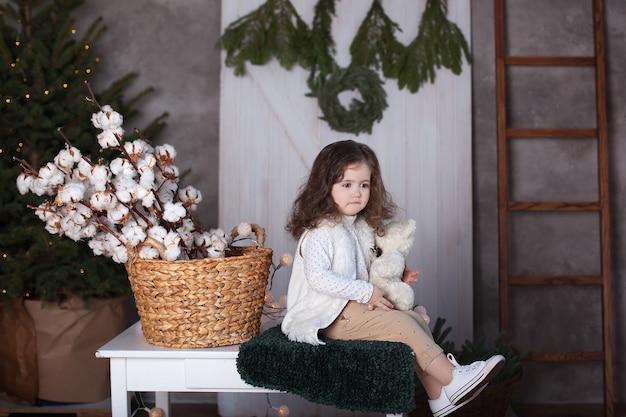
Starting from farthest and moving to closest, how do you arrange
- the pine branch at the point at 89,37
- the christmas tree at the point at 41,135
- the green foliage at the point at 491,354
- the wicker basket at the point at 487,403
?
1. the pine branch at the point at 89,37
2. the christmas tree at the point at 41,135
3. the green foliage at the point at 491,354
4. the wicker basket at the point at 487,403

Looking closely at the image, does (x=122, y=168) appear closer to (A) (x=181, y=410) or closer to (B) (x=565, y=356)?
(A) (x=181, y=410)

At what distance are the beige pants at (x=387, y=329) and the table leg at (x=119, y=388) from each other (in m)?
0.61

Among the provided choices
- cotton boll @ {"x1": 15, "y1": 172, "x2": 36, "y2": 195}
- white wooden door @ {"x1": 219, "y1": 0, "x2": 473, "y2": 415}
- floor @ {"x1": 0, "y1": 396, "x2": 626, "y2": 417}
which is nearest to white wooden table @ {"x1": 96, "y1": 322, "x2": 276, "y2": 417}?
cotton boll @ {"x1": 15, "y1": 172, "x2": 36, "y2": 195}

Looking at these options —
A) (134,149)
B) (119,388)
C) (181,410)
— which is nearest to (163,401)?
(119,388)

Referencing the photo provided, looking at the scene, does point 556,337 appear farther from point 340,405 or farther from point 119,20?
point 119,20

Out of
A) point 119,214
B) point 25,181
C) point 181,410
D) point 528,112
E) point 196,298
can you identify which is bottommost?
point 181,410

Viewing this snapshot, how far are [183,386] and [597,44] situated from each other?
2812mm

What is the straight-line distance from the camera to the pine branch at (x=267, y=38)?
3.64 m

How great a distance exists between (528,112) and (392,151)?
2.52ft

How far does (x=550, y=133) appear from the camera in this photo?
12.3ft

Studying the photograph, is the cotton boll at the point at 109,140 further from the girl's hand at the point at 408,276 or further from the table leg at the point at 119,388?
the girl's hand at the point at 408,276

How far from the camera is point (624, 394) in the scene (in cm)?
383

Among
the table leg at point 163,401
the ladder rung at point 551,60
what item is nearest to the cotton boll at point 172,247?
the table leg at point 163,401

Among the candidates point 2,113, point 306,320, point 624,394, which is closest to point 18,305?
point 2,113
